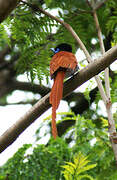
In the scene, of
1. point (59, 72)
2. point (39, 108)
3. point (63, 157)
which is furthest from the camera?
point (63, 157)

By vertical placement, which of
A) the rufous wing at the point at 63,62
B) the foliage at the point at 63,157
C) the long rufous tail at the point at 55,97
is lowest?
the foliage at the point at 63,157

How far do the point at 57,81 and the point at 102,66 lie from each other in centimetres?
27

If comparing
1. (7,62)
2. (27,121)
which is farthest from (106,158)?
(7,62)

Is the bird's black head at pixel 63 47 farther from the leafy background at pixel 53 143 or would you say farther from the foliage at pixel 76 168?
the foliage at pixel 76 168

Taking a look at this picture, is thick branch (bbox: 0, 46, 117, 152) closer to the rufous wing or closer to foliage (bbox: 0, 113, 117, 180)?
the rufous wing

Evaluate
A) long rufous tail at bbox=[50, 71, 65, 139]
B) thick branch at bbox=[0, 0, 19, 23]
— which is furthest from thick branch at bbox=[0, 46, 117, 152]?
thick branch at bbox=[0, 0, 19, 23]

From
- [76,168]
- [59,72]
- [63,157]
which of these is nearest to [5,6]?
[59,72]

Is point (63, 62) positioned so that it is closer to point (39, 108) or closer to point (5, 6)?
point (39, 108)

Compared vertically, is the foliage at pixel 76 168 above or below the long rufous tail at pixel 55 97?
below

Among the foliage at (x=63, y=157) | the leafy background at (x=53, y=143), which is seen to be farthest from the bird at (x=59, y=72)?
the foliage at (x=63, y=157)

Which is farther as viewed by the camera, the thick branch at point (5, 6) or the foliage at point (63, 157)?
the foliage at point (63, 157)

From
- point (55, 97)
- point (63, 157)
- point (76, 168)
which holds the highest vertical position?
point (55, 97)

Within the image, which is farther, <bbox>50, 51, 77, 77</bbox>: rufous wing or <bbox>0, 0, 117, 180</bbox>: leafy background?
<bbox>0, 0, 117, 180</bbox>: leafy background

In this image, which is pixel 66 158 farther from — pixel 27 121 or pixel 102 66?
pixel 102 66
